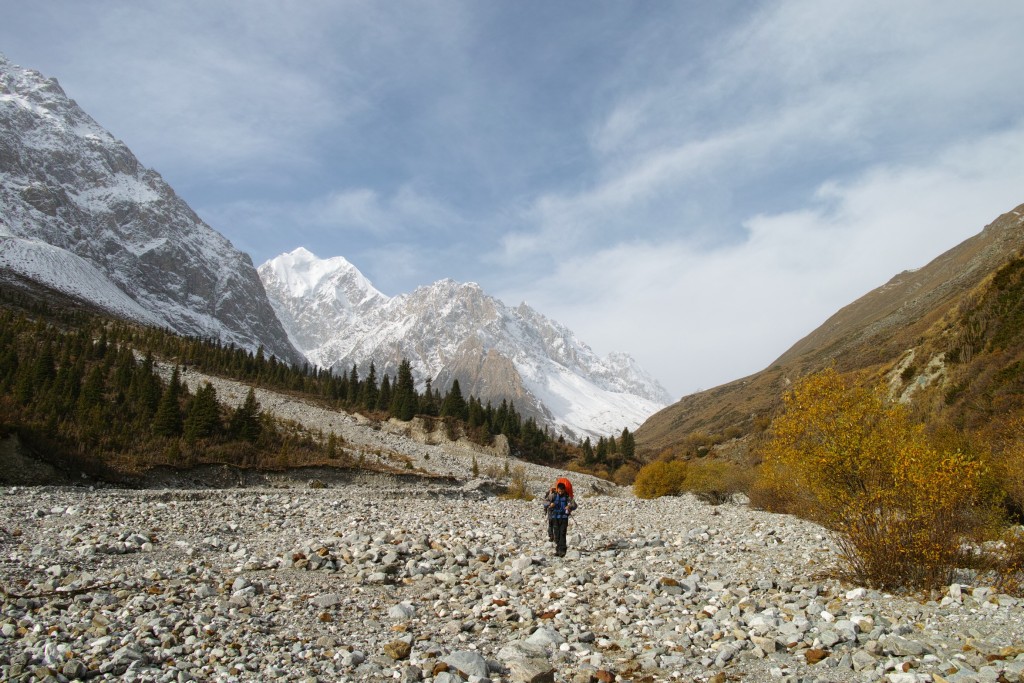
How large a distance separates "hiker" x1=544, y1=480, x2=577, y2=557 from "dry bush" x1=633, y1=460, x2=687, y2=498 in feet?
103

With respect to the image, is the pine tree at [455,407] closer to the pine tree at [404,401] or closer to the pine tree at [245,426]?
the pine tree at [404,401]

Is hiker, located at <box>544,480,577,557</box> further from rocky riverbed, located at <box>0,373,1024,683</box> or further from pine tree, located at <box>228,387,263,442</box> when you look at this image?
pine tree, located at <box>228,387,263,442</box>

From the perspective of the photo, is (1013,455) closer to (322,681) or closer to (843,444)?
(843,444)

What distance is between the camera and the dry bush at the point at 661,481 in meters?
45.5

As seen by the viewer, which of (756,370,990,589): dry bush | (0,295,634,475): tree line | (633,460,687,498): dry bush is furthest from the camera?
(633,460,687,498): dry bush

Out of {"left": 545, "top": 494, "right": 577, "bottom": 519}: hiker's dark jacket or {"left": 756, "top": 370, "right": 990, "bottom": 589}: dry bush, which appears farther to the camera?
{"left": 545, "top": 494, "right": 577, "bottom": 519}: hiker's dark jacket

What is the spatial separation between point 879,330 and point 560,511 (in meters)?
113

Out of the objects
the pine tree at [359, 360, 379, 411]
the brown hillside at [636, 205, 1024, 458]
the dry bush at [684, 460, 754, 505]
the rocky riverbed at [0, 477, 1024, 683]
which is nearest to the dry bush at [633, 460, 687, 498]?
the dry bush at [684, 460, 754, 505]

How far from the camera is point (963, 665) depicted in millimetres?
7289

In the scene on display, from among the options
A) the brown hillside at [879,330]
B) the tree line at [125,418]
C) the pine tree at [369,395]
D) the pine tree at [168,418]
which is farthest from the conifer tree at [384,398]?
the pine tree at [168,418]

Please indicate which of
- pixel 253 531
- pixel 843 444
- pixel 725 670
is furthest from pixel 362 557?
pixel 843 444

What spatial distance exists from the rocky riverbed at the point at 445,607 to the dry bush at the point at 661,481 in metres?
26.2

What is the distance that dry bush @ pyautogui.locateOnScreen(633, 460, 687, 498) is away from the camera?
45531mm

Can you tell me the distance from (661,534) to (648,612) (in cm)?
993
